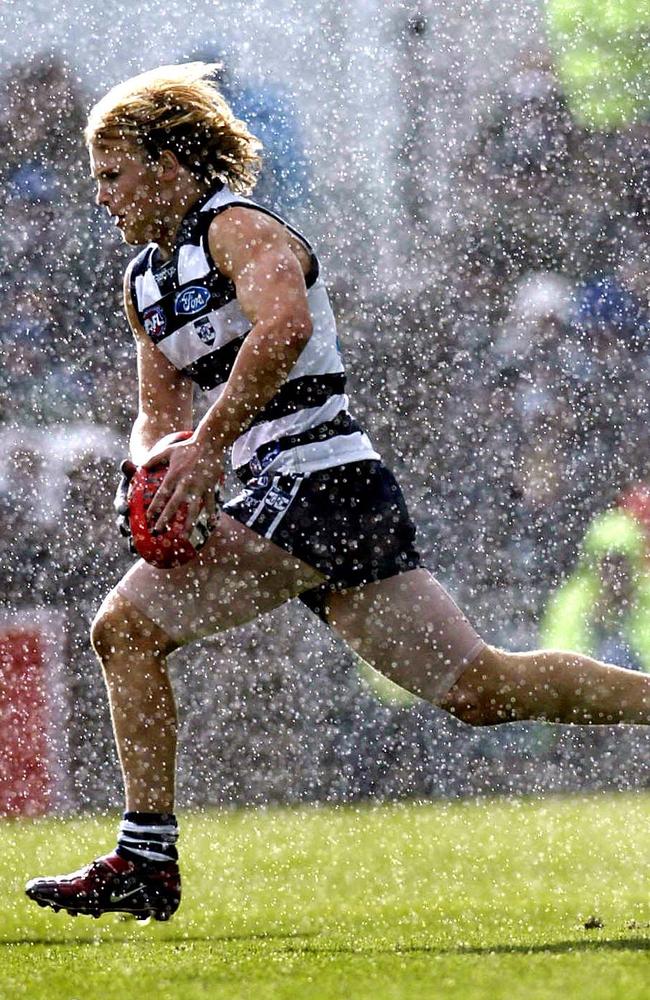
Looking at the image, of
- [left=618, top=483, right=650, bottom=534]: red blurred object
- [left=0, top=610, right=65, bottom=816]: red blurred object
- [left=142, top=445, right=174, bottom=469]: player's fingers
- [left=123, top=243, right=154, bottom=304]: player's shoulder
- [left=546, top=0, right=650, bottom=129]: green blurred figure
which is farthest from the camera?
[left=546, top=0, right=650, bottom=129]: green blurred figure

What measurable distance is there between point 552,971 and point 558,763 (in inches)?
187

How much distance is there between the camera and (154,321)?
2.81 meters

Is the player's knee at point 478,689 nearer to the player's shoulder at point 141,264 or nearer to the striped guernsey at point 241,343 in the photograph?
the striped guernsey at point 241,343

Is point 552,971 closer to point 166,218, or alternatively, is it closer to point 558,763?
point 166,218

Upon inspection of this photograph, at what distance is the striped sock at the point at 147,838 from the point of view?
2770mm

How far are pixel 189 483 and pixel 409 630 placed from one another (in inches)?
17.9

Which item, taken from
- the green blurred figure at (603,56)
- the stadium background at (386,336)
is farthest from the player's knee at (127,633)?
the green blurred figure at (603,56)

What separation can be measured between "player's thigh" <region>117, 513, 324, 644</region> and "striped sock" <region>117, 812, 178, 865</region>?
1.05 feet

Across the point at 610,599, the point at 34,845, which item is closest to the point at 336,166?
the point at 610,599

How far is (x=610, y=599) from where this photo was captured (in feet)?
25.0

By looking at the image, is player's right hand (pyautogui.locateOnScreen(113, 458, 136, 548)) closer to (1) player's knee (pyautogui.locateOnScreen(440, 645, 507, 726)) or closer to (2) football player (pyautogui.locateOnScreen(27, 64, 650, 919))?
(2) football player (pyautogui.locateOnScreen(27, 64, 650, 919))

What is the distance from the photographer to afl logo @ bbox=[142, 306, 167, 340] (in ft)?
9.16

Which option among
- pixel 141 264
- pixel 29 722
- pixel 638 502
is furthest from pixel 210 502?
pixel 638 502

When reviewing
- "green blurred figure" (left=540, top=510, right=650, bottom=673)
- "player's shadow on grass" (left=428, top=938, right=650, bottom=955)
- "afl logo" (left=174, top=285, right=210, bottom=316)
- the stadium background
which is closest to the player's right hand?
"afl logo" (left=174, top=285, right=210, bottom=316)
